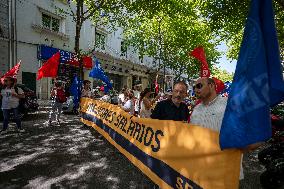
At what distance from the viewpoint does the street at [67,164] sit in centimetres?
529

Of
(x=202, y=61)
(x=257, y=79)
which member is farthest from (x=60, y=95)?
(x=257, y=79)

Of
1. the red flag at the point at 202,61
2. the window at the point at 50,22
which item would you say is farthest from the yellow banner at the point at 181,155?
the window at the point at 50,22

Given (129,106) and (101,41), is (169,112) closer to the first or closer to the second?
(129,106)

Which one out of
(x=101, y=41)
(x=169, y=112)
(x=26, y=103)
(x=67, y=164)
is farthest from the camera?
(x=101, y=41)

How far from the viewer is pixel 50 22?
76.2ft

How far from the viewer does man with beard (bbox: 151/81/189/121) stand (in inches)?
174

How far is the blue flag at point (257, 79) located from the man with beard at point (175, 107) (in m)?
1.82

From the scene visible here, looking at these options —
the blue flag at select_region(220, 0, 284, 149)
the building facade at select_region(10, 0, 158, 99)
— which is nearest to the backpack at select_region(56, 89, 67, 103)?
the building facade at select_region(10, 0, 158, 99)

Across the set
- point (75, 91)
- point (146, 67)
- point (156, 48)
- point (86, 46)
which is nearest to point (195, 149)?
point (75, 91)

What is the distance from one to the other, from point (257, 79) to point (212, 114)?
104 cm

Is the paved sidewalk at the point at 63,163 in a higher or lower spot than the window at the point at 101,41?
lower

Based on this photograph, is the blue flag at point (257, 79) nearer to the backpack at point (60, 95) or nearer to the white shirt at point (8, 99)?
the white shirt at point (8, 99)

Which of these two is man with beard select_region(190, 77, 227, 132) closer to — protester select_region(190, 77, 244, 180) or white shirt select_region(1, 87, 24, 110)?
protester select_region(190, 77, 244, 180)

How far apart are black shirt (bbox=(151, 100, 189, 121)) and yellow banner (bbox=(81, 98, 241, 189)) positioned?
114mm
